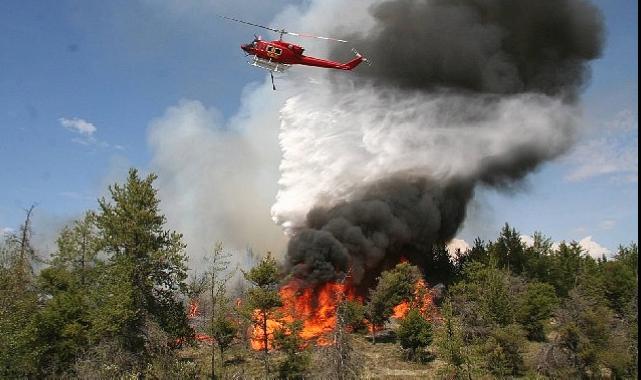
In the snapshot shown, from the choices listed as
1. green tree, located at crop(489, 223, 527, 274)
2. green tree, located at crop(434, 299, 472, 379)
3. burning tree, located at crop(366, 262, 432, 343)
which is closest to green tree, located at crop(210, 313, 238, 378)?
burning tree, located at crop(366, 262, 432, 343)

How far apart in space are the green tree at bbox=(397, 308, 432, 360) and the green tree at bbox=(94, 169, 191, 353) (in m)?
18.2

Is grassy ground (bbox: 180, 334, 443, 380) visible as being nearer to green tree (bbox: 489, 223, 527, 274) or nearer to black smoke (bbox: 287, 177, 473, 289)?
black smoke (bbox: 287, 177, 473, 289)

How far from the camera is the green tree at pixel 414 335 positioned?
137 feet

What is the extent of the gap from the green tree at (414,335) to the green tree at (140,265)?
18218mm

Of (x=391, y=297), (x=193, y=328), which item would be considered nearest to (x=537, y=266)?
(x=391, y=297)

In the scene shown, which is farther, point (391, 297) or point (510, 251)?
point (510, 251)

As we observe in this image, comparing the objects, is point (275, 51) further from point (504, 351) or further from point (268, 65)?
point (504, 351)

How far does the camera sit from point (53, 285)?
1527 inches

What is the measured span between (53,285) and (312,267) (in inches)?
1072

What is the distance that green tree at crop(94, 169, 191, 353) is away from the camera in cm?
3422

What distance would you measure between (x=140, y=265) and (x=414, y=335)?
2336 centimetres

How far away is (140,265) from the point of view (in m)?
35.8

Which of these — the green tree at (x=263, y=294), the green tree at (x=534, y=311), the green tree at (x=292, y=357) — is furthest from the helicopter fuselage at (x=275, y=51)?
the green tree at (x=534, y=311)

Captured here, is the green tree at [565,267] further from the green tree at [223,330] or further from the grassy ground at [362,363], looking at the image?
the green tree at [223,330]
